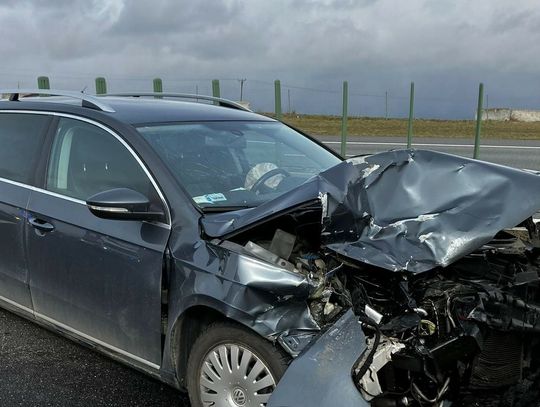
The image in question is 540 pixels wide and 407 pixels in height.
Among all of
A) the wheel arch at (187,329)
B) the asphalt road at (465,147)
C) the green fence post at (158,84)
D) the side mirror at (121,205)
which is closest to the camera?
the wheel arch at (187,329)

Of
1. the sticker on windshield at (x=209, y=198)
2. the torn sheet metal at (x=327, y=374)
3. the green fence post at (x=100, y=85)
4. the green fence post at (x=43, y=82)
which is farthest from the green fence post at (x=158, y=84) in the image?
the torn sheet metal at (x=327, y=374)

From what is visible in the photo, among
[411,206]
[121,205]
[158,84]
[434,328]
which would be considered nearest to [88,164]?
[121,205]

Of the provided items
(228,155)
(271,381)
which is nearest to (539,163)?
(228,155)

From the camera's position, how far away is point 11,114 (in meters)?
4.25

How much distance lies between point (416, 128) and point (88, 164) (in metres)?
23.8

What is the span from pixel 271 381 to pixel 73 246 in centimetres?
148

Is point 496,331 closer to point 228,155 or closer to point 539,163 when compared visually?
point 228,155

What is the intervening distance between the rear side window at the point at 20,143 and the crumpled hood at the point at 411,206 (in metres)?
1.73

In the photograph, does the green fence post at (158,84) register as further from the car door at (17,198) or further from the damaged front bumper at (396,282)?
the damaged front bumper at (396,282)

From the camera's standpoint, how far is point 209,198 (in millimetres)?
3156

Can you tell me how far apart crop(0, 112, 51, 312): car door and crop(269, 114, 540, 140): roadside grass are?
17.4 m

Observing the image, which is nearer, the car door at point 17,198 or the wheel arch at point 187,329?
the wheel arch at point 187,329

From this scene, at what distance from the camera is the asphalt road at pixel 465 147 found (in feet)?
48.2

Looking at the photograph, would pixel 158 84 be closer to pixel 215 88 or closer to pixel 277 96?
pixel 215 88
